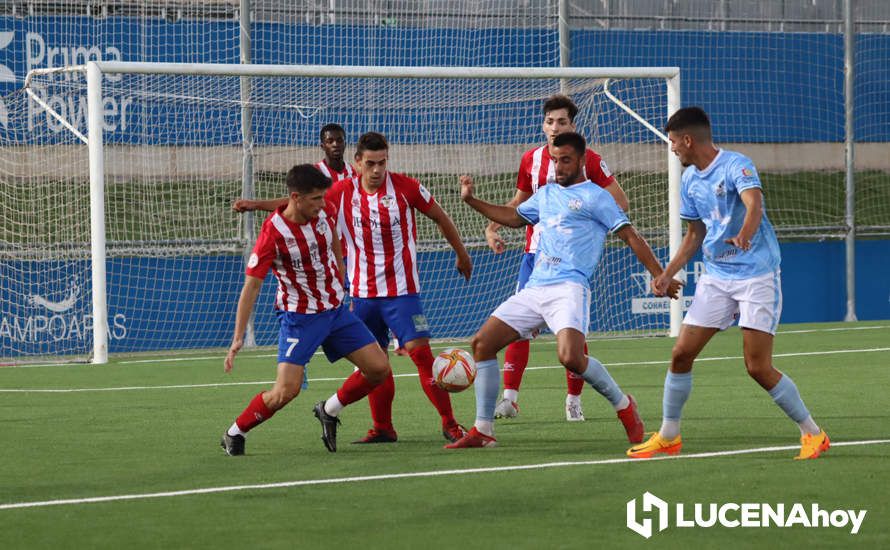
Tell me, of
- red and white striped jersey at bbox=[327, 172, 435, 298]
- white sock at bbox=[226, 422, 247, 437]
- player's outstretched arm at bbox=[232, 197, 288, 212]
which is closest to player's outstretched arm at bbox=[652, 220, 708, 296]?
red and white striped jersey at bbox=[327, 172, 435, 298]

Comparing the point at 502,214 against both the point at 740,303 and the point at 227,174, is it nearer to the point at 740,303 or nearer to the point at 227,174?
the point at 740,303

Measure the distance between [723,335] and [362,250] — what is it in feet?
29.8

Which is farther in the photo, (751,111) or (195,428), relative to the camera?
(751,111)

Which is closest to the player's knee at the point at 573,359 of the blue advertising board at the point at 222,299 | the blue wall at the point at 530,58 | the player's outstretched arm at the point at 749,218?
the player's outstretched arm at the point at 749,218

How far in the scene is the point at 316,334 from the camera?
8273mm

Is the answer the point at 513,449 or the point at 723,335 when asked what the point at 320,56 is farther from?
the point at 513,449

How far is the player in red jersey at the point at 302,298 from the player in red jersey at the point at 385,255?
1.74ft

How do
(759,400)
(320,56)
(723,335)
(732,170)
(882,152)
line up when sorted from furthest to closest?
1. (882,152)
2. (320,56)
3. (723,335)
4. (759,400)
5. (732,170)

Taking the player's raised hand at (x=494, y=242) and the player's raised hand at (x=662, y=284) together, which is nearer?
the player's raised hand at (x=662, y=284)

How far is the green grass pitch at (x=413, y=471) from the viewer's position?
18.7 ft

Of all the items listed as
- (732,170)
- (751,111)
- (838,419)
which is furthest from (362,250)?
Answer: (751,111)

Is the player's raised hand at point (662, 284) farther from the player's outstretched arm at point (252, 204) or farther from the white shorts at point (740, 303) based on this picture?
the player's outstretched arm at point (252, 204)

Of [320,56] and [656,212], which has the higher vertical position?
[320,56]

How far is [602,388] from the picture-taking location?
8273mm
